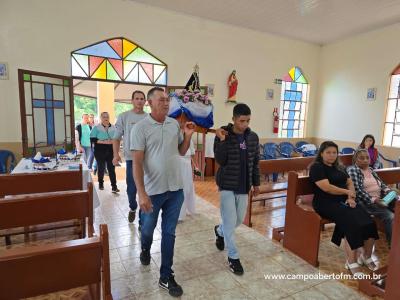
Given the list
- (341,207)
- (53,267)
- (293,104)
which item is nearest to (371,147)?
(341,207)

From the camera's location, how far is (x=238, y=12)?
5.70m

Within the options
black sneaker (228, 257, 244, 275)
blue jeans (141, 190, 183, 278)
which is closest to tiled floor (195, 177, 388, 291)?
black sneaker (228, 257, 244, 275)

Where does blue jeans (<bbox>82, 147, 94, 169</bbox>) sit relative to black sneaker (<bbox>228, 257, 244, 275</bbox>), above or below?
above

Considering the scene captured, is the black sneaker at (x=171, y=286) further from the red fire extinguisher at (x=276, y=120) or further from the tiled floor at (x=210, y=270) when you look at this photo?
the red fire extinguisher at (x=276, y=120)

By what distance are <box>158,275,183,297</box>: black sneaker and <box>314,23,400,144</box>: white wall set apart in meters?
6.27

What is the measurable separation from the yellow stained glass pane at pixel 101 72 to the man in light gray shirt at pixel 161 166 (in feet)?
12.7

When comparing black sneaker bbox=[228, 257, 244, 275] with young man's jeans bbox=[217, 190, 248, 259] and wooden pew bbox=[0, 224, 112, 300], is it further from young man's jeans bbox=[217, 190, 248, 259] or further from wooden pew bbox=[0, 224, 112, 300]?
wooden pew bbox=[0, 224, 112, 300]

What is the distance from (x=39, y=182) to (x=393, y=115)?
23.1 ft

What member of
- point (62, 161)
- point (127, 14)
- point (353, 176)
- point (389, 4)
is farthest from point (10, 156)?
point (389, 4)

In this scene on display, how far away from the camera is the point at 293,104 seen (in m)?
7.84

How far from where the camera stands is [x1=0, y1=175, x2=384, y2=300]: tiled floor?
79.8 inches

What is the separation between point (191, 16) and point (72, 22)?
96.1 inches

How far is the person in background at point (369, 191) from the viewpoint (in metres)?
2.50

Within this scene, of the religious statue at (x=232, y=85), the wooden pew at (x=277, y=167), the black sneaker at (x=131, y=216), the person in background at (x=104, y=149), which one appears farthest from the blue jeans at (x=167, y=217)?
the religious statue at (x=232, y=85)
